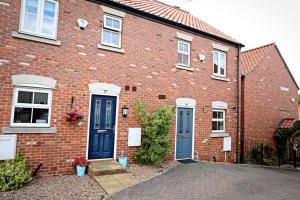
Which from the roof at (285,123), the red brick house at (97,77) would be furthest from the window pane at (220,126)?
the roof at (285,123)

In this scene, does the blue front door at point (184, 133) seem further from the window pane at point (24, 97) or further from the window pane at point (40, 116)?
the window pane at point (24, 97)

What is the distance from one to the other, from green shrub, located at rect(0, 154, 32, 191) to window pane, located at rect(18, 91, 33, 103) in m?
1.85

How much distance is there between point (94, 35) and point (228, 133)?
8777 mm

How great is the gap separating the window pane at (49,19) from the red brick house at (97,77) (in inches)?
1.3

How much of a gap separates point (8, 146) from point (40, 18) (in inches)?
171

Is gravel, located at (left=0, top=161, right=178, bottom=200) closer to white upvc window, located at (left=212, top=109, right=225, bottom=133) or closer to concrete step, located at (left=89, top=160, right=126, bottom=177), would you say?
concrete step, located at (left=89, top=160, right=126, bottom=177)

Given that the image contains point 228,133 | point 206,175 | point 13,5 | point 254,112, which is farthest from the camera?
point 254,112

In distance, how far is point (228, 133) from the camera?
11.9 metres

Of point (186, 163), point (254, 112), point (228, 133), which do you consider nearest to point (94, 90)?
point (186, 163)

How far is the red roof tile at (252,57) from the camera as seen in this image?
13.4 metres

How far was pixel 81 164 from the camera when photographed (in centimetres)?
724

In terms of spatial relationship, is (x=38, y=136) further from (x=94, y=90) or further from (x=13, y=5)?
(x=13, y=5)

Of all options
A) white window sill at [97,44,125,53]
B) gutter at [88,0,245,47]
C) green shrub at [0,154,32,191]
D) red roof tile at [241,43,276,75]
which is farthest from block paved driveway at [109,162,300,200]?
red roof tile at [241,43,276,75]

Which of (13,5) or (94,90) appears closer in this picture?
(13,5)
